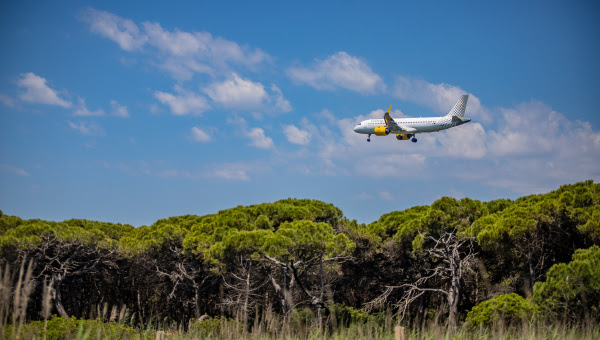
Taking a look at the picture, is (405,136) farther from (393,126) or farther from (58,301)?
(58,301)

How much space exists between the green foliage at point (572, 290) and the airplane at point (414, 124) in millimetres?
18210

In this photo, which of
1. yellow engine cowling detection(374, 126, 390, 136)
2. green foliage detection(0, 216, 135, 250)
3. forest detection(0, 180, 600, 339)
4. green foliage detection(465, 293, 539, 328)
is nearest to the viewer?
green foliage detection(465, 293, 539, 328)

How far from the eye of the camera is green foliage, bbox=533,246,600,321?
10.9 meters

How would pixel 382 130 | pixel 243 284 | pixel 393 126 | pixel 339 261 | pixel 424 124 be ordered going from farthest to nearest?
pixel 382 130
pixel 393 126
pixel 424 124
pixel 339 261
pixel 243 284

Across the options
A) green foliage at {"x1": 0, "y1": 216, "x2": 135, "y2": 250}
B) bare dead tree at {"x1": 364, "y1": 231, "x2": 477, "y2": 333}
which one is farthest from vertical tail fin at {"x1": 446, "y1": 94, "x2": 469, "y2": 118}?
green foliage at {"x1": 0, "y1": 216, "x2": 135, "y2": 250}

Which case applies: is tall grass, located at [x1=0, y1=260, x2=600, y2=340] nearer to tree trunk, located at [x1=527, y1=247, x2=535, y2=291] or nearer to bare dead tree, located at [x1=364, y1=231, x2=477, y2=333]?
tree trunk, located at [x1=527, y1=247, x2=535, y2=291]

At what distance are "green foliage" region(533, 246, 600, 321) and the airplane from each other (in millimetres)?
18210

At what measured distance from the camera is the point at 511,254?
49.0 feet

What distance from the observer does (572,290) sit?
1095cm

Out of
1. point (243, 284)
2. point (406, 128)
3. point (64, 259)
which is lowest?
point (243, 284)

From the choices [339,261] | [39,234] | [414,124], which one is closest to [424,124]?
[414,124]

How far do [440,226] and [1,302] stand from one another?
15.0m

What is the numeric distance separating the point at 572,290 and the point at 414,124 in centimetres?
2014

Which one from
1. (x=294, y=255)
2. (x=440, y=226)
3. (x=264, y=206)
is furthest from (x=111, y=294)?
(x=440, y=226)
